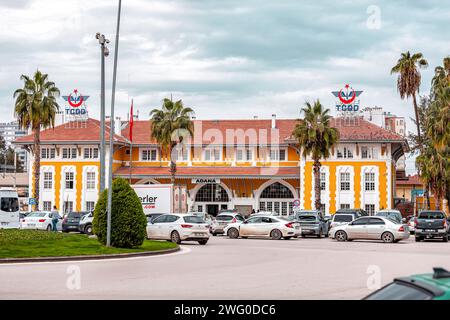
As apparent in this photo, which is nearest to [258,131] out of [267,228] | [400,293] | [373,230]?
[267,228]

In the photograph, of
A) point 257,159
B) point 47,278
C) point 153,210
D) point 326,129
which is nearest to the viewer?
point 47,278

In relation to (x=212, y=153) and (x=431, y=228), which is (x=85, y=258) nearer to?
(x=431, y=228)

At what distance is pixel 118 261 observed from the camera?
22.3 metres

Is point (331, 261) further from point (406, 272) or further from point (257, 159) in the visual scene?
point (257, 159)

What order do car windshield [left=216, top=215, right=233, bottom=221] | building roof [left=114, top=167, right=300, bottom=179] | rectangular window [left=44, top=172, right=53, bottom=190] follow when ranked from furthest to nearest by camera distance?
1. rectangular window [left=44, top=172, right=53, bottom=190]
2. building roof [left=114, top=167, right=300, bottom=179]
3. car windshield [left=216, top=215, right=233, bottom=221]

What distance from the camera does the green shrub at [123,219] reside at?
25.9 m

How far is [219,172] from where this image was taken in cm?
7188

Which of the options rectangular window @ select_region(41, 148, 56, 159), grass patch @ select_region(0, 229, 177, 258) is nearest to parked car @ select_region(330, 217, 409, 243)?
grass patch @ select_region(0, 229, 177, 258)

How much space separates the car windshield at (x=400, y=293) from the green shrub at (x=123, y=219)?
20.2 metres

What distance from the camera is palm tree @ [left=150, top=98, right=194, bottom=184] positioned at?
6272 cm

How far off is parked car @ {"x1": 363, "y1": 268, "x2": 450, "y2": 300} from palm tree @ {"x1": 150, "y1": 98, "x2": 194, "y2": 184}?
56.8m

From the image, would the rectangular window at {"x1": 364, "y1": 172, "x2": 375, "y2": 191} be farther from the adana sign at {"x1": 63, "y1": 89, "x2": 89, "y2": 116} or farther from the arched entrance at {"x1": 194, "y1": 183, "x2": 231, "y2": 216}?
the adana sign at {"x1": 63, "y1": 89, "x2": 89, "y2": 116}
